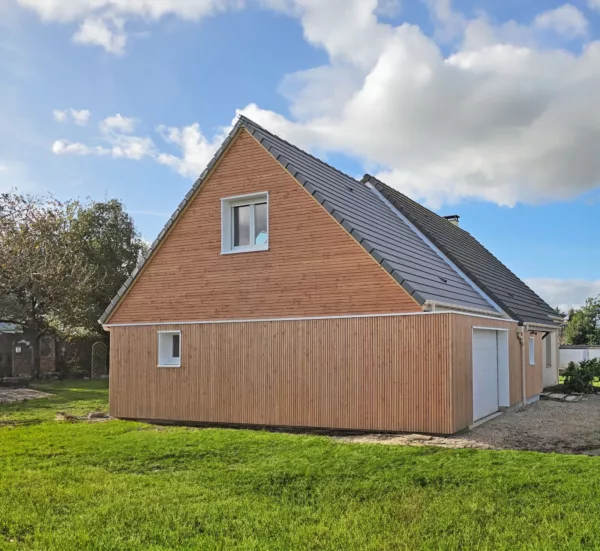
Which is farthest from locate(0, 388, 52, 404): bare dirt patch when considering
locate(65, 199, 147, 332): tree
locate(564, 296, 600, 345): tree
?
locate(564, 296, 600, 345): tree

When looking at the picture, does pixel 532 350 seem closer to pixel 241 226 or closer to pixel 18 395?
pixel 241 226

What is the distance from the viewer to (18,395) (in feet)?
68.2

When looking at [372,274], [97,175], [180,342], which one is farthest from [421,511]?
[97,175]

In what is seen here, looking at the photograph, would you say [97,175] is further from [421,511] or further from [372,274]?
[421,511]

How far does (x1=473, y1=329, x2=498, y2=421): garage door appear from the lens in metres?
13.2

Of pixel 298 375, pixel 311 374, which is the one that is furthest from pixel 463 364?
pixel 298 375

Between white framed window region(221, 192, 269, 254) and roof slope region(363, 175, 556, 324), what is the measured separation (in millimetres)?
5018

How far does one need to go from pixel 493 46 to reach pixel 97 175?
9652 mm

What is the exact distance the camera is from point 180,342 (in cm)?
1460

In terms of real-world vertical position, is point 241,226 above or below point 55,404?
above

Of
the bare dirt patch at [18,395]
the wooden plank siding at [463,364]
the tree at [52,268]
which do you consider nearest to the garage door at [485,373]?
the wooden plank siding at [463,364]

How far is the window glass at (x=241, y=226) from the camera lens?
14.5 meters

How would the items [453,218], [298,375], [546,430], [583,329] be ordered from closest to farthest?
1. [546,430]
2. [298,375]
3. [453,218]
4. [583,329]

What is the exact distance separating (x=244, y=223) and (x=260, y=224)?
50cm
